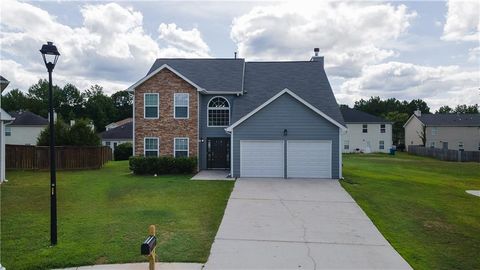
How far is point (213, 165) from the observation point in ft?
79.3

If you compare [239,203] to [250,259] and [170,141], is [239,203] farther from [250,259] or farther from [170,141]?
[170,141]

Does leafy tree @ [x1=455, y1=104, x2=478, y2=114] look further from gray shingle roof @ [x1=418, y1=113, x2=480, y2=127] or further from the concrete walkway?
the concrete walkway

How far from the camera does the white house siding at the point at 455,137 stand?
2089 inches

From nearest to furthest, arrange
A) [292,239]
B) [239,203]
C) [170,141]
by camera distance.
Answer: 1. [292,239]
2. [239,203]
3. [170,141]

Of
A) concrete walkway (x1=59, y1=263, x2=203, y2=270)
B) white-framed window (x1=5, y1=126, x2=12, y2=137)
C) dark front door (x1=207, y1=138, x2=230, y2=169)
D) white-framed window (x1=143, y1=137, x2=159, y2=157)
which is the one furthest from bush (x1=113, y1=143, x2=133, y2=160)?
concrete walkway (x1=59, y1=263, x2=203, y2=270)

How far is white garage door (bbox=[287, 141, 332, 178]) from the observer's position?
2042 cm

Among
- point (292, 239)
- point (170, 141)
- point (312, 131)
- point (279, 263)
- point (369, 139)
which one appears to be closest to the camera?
point (279, 263)

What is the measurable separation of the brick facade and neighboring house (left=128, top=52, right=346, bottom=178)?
0.06 metres

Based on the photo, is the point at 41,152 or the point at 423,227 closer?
the point at 423,227

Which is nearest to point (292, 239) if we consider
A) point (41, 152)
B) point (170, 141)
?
point (170, 141)

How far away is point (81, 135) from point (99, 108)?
60127mm

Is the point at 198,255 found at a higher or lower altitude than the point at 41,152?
lower

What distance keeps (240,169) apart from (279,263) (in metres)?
13.0

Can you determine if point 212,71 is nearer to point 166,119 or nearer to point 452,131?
point 166,119
